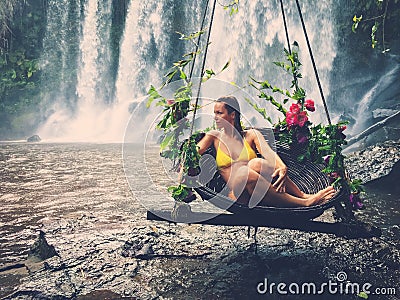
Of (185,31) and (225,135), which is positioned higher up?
(185,31)

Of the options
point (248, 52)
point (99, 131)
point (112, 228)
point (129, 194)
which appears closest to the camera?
point (112, 228)

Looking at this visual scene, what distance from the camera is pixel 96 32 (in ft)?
74.5

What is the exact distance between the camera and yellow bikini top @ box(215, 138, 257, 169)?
342 cm

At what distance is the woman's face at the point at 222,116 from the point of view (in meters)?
3.47

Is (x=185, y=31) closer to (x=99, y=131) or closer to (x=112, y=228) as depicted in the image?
(x=99, y=131)

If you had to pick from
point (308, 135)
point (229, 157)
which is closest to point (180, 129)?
point (229, 157)

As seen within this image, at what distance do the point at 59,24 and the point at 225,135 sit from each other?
73.3 ft

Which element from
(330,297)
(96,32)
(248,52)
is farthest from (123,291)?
(96,32)

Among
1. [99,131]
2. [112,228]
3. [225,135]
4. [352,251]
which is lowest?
[99,131]

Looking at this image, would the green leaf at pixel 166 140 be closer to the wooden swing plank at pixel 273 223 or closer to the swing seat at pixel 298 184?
the swing seat at pixel 298 184

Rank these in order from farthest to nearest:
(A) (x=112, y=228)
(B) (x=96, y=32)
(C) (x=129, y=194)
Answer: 1. (B) (x=96, y=32)
2. (C) (x=129, y=194)
3. (A) (x=112, y=228)

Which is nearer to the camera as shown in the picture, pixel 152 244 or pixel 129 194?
pixel 152 244

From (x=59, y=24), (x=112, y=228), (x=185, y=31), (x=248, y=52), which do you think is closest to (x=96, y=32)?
(x=59, y=24)

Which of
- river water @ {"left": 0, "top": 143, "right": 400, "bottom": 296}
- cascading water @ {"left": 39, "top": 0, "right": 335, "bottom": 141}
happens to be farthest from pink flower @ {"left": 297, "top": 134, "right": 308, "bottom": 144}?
cascading water @ {"left": 39, "top": 0, "right": 335, "bottom": 141}
